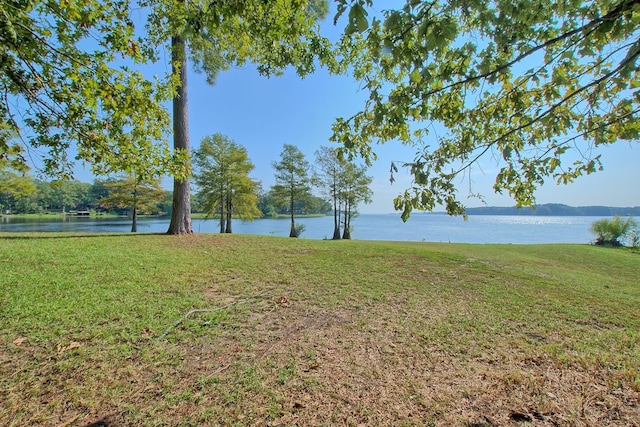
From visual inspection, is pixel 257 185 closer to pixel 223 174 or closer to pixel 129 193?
pixel 223 174

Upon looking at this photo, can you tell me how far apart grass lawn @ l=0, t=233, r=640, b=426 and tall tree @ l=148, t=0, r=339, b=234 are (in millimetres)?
1711

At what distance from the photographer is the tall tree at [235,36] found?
7.93 ft

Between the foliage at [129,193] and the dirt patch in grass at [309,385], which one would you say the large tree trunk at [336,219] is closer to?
the foliage at [129,193]

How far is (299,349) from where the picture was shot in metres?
2.34

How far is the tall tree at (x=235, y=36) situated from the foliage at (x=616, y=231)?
71.1ft

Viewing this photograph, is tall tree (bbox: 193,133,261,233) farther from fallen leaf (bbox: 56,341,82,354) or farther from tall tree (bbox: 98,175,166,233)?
fallen leaf (bbox: 56,341,82,354)

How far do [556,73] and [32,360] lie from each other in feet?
14.8

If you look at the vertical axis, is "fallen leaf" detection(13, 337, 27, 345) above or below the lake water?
above

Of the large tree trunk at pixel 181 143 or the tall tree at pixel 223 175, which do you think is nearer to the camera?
the large tree trunk at pixel 181 143

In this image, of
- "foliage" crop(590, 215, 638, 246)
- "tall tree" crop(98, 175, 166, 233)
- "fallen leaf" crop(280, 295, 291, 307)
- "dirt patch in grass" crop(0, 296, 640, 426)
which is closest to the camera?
"dirt patch in grass" crop(0, 296, 640, 426)

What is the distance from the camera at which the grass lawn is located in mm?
1625

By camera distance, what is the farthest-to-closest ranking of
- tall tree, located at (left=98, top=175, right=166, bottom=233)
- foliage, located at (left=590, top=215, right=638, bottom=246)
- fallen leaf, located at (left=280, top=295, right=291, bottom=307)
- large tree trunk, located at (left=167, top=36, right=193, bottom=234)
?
tall tree, located at (left=98, top=175, right=166, bottom=233) → foliage, located at (left=590, top=215, right=638, bottom=246) → large tree trunk, located at (left=167, top=36, right=193, bottom=234) → fallen leaf, located at (left=280, top=295, right=291, bottom=307)

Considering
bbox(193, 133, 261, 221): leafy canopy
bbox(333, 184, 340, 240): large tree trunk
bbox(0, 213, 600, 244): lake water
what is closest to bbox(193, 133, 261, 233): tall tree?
bbox(193, 133, 261, 221): leafy canopy

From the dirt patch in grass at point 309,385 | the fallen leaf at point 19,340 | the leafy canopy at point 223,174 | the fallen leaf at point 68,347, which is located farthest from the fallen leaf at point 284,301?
→ the leafy canopy at point 223,174
